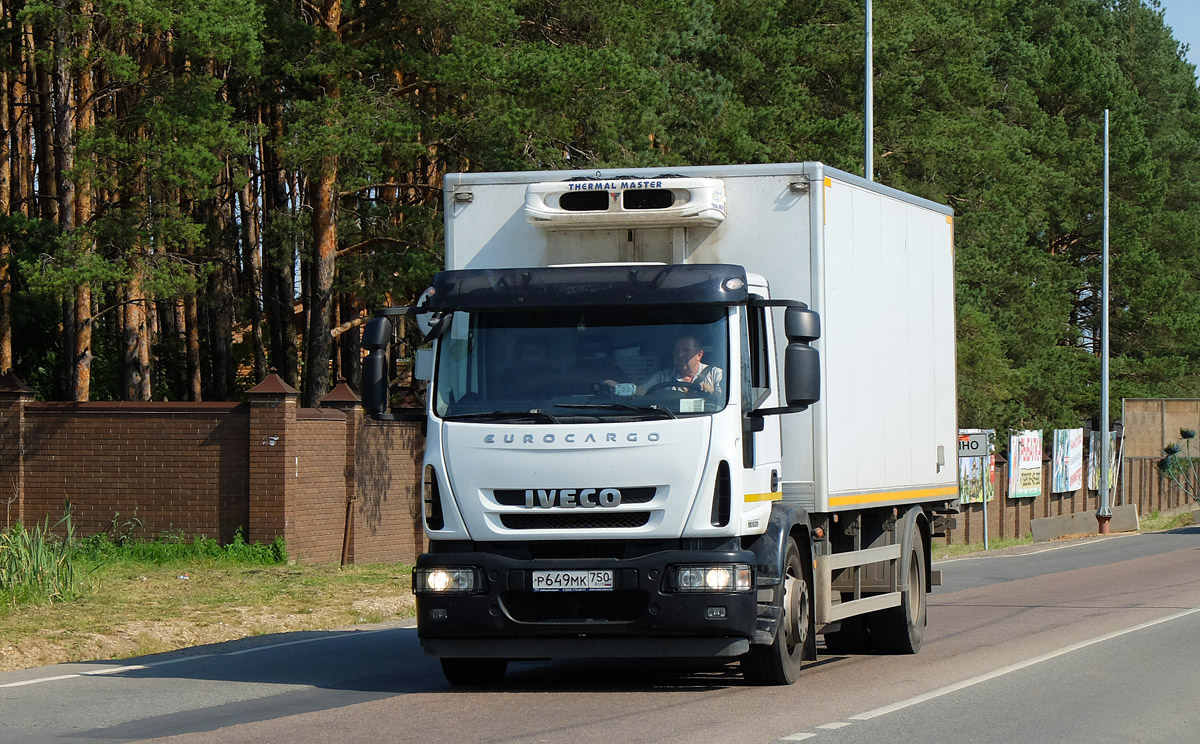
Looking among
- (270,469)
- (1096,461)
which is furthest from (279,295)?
(1096,461)

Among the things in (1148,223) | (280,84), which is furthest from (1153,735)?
(1148,223)

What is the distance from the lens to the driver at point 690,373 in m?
10.2

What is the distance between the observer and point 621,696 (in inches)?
424

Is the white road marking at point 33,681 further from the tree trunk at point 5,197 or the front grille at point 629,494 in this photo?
the tree trunk at point 5,197

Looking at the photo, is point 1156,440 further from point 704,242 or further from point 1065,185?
point 704,242

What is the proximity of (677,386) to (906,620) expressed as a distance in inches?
177

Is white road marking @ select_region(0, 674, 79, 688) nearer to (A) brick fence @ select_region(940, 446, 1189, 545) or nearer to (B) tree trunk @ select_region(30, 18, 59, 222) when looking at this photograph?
(A) brick fence @ select_region(940, 446, 1189, 545)

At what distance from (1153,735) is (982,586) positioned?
14657 mm

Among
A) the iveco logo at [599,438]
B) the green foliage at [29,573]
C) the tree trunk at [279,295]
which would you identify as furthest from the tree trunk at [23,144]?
the iveco logo at [599,438]

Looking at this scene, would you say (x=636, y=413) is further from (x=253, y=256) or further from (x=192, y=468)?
(x=253, y=256)

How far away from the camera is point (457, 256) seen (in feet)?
38.2

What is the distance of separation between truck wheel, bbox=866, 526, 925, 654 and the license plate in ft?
14.1

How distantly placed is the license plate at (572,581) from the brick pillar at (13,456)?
15.2m

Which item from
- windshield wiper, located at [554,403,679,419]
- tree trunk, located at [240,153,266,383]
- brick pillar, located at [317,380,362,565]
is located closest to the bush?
brick pillar, located at [317,380,362,565]
